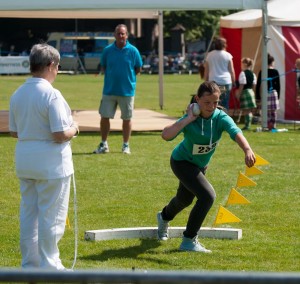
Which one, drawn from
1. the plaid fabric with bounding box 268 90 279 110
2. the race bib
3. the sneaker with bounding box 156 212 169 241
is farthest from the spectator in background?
the race bib

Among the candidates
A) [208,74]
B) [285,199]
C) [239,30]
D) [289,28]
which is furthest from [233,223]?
[239,30]

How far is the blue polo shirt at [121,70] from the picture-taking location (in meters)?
13.8

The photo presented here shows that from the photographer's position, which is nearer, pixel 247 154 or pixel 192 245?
pixel 247 154

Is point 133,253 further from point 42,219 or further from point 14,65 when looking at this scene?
point 14,65

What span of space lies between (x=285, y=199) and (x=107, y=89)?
15.9ft

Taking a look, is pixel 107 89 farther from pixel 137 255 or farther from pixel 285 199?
pixel 137 255

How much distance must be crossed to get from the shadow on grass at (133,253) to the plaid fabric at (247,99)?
422 inches

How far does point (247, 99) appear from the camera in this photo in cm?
1814

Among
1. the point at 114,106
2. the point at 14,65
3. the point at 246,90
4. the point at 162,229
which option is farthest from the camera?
the point at 14,65

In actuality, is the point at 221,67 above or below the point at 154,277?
below

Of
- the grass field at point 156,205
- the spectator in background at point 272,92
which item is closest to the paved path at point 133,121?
the grass field at point 156,205

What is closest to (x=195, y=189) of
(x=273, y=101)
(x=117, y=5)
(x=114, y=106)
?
(x=114, y=106)

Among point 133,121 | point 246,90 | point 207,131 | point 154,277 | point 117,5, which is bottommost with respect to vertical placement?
point 133,121

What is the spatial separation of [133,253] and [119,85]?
6.82 m
